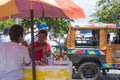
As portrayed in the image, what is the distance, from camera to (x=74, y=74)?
1348 centimetres

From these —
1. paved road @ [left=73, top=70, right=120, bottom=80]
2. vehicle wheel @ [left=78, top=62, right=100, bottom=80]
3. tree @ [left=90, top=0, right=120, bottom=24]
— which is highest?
tree @ [left=90, top=0, right=120, bottom=24]

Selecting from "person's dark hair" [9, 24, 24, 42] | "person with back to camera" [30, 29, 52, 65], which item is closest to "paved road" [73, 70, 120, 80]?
"person with back to camera" [30, 29, 52, 65]

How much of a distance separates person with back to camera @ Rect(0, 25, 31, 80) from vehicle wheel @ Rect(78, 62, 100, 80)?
7.20 meters

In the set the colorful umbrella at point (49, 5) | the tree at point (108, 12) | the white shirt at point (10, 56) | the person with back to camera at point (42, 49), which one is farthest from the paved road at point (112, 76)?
the tree at point (108, 12)

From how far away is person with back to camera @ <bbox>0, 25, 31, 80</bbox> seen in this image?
5227 millimetres

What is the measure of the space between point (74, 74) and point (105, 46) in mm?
1836

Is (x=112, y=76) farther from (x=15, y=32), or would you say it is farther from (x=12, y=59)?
(x=12, y=59)

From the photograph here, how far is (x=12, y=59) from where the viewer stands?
527cm

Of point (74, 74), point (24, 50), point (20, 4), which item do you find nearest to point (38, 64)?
point (24, 50)

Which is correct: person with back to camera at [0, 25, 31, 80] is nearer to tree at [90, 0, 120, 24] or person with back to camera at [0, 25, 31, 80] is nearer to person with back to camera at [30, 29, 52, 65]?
person with back to camera at [30, 29, 52, 65]

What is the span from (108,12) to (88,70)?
2629cm

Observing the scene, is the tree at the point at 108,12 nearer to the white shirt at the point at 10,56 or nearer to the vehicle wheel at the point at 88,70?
the vehicle wheel at the point at 88,70

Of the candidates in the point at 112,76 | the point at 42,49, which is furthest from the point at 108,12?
the point at 42,49

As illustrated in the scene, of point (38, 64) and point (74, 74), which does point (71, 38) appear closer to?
point (74, 74)
